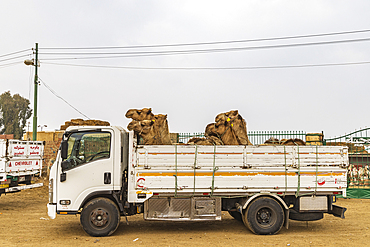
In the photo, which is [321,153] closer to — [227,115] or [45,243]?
[227,115]

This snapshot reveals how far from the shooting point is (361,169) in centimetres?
1504

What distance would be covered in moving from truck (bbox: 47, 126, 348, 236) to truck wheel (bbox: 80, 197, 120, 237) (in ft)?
0.04

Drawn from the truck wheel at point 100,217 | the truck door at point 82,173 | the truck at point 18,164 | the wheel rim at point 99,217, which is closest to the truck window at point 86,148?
the truck door at point 82,173

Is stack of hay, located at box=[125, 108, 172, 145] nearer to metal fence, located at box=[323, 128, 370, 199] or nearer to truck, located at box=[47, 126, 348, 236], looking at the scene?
truck, located at box=[47, 126, 348, 236]

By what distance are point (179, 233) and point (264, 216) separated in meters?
2.09

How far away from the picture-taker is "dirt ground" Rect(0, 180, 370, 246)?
705 cm

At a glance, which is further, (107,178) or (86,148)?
(86,148)

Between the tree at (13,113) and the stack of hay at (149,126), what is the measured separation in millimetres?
53898

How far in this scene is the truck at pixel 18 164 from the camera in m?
11.0

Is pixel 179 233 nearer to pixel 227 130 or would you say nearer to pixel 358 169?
pixel 227 130

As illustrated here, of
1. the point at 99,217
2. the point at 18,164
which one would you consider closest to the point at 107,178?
the point at 99,217

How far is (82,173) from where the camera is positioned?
23.9ft

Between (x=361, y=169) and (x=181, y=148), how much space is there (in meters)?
11.3

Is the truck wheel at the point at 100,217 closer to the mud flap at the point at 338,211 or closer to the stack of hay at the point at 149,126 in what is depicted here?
the stack of hay at the point at 149,126
